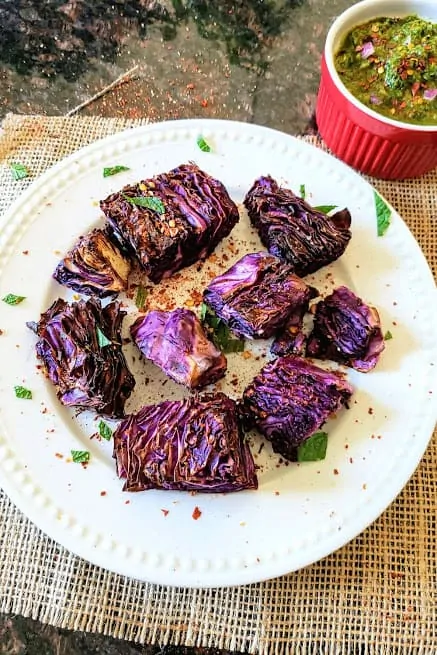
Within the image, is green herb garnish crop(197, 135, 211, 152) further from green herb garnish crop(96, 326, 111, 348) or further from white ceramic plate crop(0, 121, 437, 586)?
green herb garnish crop(96, 326, 111, 348)

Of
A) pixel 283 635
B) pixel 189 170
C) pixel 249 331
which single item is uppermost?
pixel 189 170

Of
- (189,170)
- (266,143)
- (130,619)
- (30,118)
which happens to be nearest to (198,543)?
(130,619)

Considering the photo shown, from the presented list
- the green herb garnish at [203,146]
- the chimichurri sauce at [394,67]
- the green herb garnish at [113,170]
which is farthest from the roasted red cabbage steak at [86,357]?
the chimichurri sauce at [394,67]

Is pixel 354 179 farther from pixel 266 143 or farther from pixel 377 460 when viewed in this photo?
pixel 377 460

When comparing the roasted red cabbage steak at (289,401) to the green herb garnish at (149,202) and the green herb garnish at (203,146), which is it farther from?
the green herb garnish at (203,146)

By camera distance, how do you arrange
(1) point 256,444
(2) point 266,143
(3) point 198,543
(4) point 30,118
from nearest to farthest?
(3) point 198,543 → (1) point 256,444 → (2) point 266,143 → (4) point 30,118

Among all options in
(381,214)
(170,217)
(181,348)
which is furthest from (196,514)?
(381,214)

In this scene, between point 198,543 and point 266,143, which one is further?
point 266,143
